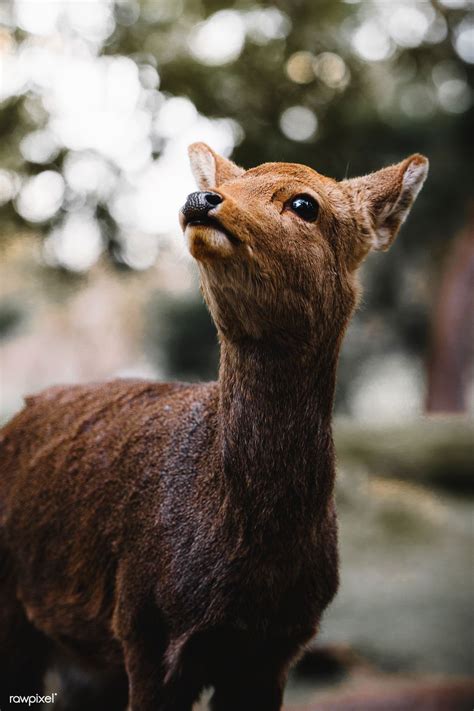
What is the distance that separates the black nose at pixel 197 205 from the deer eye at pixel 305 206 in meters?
0.38

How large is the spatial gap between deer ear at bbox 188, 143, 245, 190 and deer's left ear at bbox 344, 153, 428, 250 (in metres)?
0.44

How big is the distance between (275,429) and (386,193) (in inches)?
36.2

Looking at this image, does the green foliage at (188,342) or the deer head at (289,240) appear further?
the green foliage at (188,342)

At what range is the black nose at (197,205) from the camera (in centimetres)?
229

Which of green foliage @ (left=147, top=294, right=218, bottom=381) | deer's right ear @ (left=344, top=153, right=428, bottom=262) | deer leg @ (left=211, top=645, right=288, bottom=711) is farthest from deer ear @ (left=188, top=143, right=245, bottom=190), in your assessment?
green foliage @ (left=147, top=294, right=218, bottom=381)

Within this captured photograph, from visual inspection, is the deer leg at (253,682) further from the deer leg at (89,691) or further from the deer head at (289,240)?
the deer head at (289,240)

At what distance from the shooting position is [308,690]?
6379 mm

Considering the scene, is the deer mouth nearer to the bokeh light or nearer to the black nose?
the black nose

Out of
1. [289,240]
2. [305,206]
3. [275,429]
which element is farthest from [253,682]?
[305,206]

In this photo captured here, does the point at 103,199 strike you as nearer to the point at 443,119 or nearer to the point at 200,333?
the point at 200,333

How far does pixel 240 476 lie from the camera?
8.89 feet

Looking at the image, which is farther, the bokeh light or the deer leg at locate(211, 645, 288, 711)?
the bokeh light

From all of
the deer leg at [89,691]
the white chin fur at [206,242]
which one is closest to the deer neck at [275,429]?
the white chin fur at [206,242]

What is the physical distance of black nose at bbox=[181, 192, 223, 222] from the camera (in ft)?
7.52
